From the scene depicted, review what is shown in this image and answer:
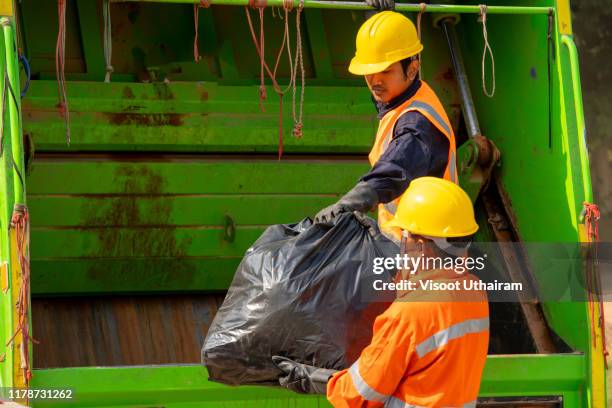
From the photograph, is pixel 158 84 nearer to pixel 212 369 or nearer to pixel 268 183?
pixel 268 183

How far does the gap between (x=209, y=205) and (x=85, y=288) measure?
548 millimetres

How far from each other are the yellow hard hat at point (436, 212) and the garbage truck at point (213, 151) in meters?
1.14

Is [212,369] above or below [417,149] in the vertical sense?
below

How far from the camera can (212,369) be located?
324cm

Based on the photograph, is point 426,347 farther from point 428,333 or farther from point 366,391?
point 366,391

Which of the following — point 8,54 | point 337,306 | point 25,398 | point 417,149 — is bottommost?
point 25,398

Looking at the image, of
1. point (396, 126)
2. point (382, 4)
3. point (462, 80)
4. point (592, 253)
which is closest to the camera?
point (396, 126)

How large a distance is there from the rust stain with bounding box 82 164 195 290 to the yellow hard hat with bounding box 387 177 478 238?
180 cm

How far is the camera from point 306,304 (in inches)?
122

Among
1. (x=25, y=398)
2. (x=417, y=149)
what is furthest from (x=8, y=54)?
(x=417, y=149)

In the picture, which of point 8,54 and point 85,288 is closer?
point 8,54

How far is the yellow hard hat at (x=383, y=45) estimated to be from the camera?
3.46m

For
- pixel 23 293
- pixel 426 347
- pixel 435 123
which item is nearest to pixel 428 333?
pixel 426 347

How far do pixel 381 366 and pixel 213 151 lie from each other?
2037mm
